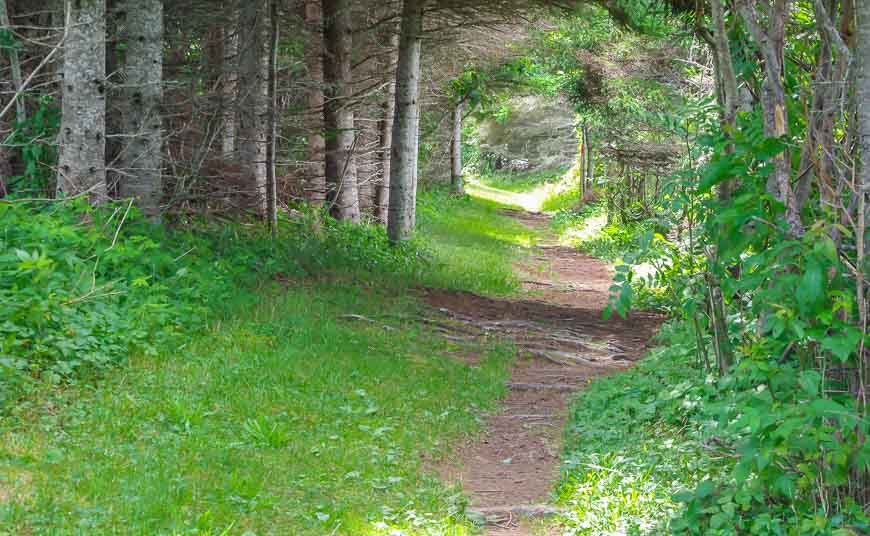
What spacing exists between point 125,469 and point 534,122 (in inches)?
1980

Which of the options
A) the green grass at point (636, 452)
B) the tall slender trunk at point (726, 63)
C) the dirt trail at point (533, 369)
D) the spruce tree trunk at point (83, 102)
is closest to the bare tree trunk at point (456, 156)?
the dirt trail at point (533, 369)

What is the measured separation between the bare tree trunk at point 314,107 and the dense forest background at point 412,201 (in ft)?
0.23

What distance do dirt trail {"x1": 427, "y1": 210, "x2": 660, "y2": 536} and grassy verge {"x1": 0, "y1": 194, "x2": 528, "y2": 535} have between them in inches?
10.2

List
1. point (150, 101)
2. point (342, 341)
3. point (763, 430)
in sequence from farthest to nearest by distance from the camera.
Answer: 1. point (150, 101)
2. point (342, 341)
3. point (763, 430)

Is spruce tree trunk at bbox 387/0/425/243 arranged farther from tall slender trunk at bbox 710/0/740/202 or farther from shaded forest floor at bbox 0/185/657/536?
tall slender trunk at bbox 710/0/740/202

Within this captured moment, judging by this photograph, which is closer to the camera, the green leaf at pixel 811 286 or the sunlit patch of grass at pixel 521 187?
the green leaf at pixel 811 286

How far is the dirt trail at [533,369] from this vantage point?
613 centimetres

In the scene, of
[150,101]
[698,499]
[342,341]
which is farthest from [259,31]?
[698,499]

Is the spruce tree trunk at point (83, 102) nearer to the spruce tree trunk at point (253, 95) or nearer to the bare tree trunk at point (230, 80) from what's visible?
the bare tree trunk at point (230, 80)

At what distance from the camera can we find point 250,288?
10.5 metres

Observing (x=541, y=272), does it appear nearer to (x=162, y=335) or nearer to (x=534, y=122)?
(x=162, y=335)

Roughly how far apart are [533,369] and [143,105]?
5.22 metres

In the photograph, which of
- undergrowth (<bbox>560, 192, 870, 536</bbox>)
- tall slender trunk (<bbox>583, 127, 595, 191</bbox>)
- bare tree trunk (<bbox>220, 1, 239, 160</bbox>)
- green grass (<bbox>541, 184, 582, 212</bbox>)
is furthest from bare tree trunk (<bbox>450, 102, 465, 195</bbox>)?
undergrowth (<bbox>560, 192, 870, 536</bbox>)

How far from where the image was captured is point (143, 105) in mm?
10359
